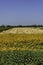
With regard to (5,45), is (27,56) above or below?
above

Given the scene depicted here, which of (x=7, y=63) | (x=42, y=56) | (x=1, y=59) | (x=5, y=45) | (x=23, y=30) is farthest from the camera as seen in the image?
(x=23, y=30)

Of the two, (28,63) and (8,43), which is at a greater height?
(28,63)

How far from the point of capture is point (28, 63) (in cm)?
1172

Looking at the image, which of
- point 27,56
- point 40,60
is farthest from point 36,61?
point 27,56

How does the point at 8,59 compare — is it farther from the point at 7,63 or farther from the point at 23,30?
the point at 23,30

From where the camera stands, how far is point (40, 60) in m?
12.2

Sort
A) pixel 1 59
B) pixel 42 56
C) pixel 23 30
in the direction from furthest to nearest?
pixel 23 30 < pixel 42 56 < pixel 1 59

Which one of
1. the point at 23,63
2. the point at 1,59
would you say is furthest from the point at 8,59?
the point at 23,63

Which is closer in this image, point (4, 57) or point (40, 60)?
point (40, 60)

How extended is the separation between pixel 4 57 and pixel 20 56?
1.03 metres

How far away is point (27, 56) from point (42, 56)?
1.01m

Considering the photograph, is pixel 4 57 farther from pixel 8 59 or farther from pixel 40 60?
pixel 40 60

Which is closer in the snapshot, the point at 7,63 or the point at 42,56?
the point at 7,63

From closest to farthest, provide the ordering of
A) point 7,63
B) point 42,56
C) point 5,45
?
point 7,63 → point 42,56 → point 5,45
